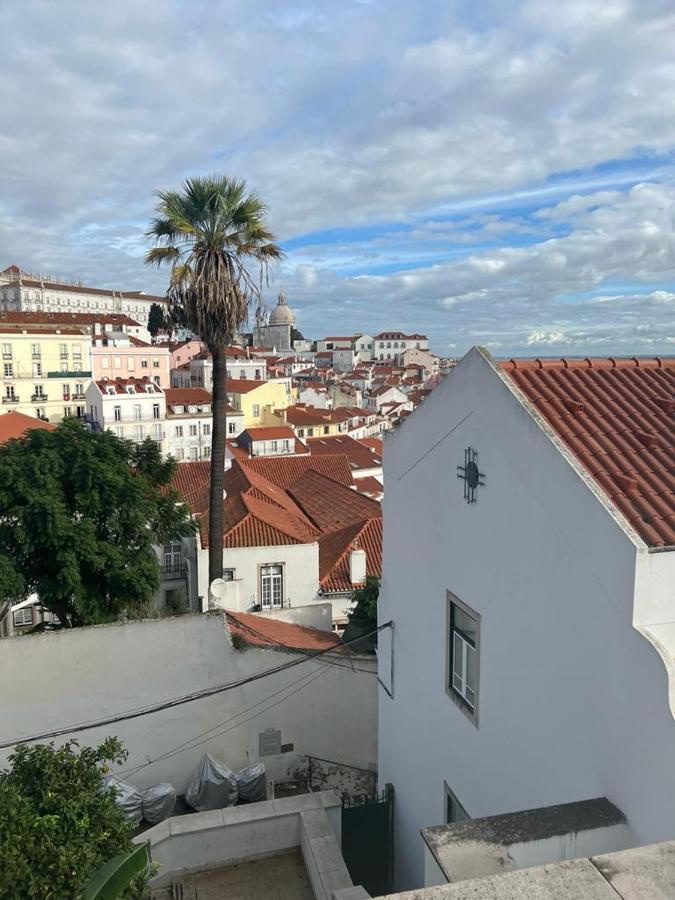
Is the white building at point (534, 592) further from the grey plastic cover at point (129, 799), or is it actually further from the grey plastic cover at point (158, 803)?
the grey plastic cover at point (129, 799)

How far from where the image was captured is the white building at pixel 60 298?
419 ft

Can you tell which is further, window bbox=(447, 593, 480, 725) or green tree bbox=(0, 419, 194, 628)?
green tree bbox=(0, 419, 194, 628)

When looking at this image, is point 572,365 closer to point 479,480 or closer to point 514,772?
point 479,480

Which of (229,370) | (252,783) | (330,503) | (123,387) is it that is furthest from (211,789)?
(229,370)

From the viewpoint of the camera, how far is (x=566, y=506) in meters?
5.70

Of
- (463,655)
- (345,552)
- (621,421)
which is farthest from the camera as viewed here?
(345,552)

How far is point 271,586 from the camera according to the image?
918 inches

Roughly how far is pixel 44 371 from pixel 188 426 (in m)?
19.0

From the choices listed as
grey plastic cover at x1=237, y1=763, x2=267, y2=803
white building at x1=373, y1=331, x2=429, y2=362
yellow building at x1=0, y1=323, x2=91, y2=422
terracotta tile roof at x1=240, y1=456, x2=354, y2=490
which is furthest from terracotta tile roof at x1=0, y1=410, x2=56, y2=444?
white building at x1=373, y1=331, x2=429, y2=362

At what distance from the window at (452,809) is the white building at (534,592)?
0.03m

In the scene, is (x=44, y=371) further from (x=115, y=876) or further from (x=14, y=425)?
(x=115, y=876)

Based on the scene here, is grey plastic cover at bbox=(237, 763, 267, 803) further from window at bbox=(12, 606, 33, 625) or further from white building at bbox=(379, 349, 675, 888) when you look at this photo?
window at bbox=(12, 606, 33, 625)

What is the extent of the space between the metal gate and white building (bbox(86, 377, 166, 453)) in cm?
5345

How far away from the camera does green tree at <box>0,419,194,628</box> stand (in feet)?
50.2
